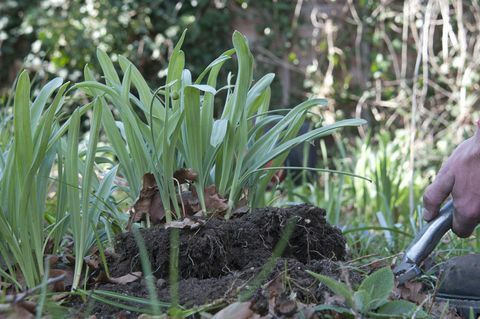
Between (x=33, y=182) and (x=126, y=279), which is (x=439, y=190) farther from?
(x=33, y=182)

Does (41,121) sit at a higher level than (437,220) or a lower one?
higher

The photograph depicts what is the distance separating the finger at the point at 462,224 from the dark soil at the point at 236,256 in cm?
28

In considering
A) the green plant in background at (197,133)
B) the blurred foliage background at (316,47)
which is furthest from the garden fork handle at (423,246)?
the blurred foliage background at (316,47)

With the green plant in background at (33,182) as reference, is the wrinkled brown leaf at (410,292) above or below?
below

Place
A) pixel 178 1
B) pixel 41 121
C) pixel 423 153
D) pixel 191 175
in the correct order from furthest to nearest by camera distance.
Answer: pixel 178 1
pixel 423 153
pixel 191 175
pixel 41 121

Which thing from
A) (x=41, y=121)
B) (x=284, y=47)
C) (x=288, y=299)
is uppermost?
(x=41, y=121)

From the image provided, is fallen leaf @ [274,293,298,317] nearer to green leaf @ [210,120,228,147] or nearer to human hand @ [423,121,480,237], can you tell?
green leaf @ [210,120,228,147]

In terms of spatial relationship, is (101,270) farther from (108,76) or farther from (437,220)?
(437,220)

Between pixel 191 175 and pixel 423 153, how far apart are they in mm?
4384

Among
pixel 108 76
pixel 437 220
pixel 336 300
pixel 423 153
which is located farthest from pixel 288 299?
pixel 423 153

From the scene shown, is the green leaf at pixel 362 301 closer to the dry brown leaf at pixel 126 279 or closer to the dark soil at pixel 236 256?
the dark soil at pixel 236 256

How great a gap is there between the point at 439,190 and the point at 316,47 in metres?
4.91

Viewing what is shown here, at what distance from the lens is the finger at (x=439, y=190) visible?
5.41ft

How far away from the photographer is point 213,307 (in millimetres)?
1188
